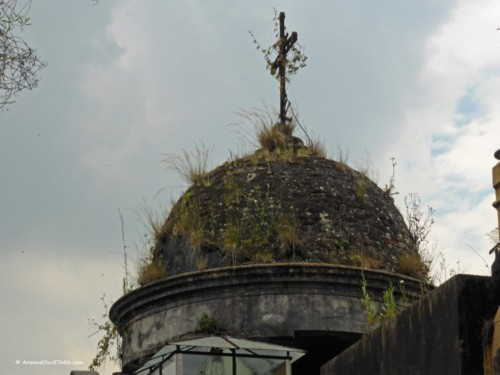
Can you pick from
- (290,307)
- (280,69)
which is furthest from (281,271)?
(280,69)

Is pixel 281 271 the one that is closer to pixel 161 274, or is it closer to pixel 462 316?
pixel 161 274

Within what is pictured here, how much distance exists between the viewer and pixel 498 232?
6742 mm

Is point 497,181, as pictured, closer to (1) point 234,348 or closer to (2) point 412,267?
(1) point 234,348

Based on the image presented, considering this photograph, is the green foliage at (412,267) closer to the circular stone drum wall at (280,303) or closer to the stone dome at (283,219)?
the stone dome at (283,219)

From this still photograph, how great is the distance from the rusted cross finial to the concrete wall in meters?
5.86

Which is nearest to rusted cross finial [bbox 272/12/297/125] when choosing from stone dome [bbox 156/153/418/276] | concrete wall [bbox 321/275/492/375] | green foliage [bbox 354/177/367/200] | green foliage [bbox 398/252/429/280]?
stone dome [bbox 156/153/418/276]

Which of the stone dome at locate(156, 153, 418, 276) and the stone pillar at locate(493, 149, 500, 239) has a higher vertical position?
the stone dome at locate(156, 153, 418, 276)

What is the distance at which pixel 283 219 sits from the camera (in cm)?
1173

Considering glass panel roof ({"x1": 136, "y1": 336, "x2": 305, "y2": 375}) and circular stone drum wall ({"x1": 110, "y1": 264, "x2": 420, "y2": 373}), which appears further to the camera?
circular stone drum wall ({"x1": 110, "y1": 264, "x2": 420, "y2": 373})

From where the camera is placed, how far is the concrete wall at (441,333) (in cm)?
655

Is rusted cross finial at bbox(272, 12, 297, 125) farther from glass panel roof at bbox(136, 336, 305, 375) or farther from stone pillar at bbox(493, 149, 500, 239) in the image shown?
stone pillar at bbox(493, 149, 500, 239)

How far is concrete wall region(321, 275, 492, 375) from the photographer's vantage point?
6555 millimetres

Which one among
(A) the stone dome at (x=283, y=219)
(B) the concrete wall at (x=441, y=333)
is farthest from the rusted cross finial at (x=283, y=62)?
(B) the concrete wall at (x=441, y=333)

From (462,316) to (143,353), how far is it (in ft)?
18.6
